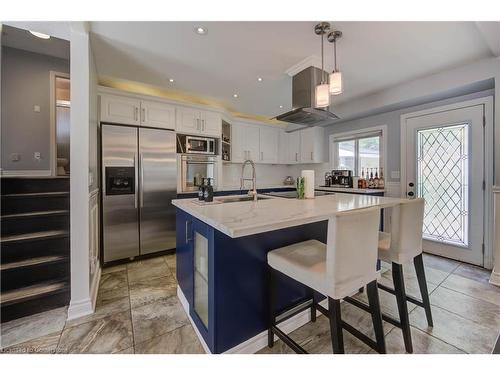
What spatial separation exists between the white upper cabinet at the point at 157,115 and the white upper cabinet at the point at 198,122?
0.11 metres

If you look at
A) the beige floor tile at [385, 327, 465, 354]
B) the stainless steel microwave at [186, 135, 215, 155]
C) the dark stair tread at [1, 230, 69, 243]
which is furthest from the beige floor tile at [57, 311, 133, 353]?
the stainless steel microwave at [186, 135, 215, 155]

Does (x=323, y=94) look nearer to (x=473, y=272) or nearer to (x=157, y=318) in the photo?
(x=157, y=318)

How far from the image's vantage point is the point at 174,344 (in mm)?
1471

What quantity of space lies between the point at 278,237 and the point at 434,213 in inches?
115

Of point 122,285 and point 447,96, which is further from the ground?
point 447,96

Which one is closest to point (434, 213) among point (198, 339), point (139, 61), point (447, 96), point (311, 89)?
point (447, 96)

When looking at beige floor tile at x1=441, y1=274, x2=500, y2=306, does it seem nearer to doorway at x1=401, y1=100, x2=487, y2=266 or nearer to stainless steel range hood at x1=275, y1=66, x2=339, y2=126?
doorway at x1=401, y1=100, x2=487, y2=266

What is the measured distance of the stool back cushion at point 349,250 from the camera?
1.04 meters

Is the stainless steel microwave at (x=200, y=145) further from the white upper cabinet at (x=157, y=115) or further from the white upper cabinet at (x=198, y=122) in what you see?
the white upper cabinet at (x=157, y=115)

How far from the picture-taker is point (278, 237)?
1.51 metres

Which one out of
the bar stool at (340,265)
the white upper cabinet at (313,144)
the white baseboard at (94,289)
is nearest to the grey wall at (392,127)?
the white upper cabinet at (313,144)
